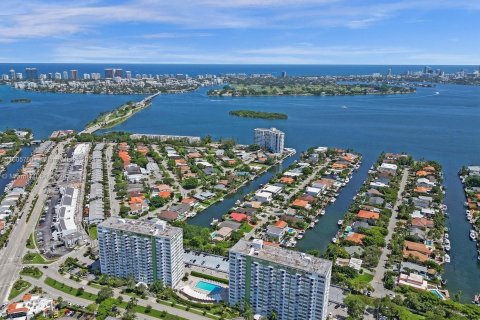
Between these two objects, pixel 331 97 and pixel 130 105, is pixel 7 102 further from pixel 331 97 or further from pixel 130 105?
pixel 331 97

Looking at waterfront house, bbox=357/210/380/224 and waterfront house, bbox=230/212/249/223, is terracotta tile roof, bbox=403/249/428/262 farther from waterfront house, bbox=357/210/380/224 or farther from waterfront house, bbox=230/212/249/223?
waterfront house, bbox=230/212/249/223

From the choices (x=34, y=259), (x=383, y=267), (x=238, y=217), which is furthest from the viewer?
(x=238, y=217)

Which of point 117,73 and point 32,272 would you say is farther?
point 117,73

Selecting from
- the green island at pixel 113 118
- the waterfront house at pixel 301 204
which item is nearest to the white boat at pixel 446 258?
the waterfront house at pixel 301 204

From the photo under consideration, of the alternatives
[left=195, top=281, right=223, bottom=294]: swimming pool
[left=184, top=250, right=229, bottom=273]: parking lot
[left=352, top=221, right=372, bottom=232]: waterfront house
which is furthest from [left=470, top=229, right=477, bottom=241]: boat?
[left=195, top=281, right=223, bottom=294]: swimming pool

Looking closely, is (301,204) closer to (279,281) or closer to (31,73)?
(279,281)

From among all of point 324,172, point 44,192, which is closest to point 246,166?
point 324,172

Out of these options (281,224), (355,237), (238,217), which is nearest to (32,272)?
(238,217)

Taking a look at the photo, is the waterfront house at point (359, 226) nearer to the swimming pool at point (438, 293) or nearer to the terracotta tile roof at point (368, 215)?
the terracotta tile roof at point (368, 215)
